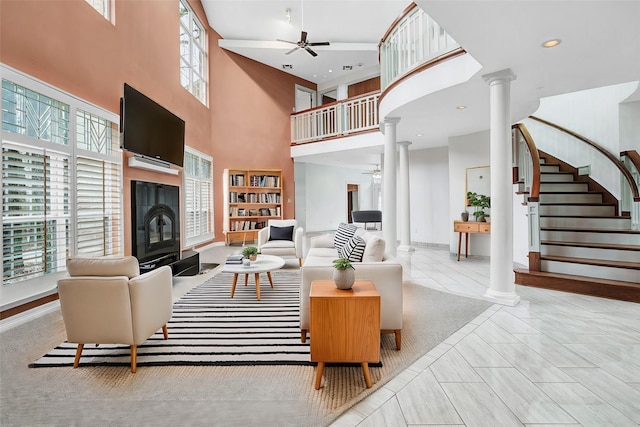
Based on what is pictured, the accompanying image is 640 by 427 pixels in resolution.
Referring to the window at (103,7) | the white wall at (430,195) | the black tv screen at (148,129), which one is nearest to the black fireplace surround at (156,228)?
the black tv screen at (148,129)

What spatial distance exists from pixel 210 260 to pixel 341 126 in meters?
4.74

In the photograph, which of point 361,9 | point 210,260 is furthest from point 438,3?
point 361,9

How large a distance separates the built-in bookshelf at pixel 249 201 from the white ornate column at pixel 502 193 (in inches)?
238

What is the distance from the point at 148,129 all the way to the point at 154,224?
142 cm

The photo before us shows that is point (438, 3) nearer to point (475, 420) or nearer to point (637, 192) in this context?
point (475, 420)

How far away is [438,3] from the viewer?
231 centimetres

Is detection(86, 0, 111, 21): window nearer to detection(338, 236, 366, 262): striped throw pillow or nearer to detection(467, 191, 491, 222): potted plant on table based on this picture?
detection(338, 236, 366, 262): striped throw pillow

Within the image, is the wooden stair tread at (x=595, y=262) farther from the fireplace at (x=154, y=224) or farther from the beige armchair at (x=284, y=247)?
the fireplace at (x=154, y=224)

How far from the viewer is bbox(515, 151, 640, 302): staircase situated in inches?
153

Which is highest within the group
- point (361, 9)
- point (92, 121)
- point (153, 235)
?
point (361, 9)

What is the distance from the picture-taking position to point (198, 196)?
7340 millimetres

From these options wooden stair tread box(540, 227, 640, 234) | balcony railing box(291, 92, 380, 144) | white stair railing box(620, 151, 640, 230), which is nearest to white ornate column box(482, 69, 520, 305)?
wooden stair tread box(540, 227, 640, 234)

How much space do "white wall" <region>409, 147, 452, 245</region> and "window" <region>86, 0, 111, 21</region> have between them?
6.67 m

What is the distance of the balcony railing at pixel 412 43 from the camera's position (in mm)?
3934
